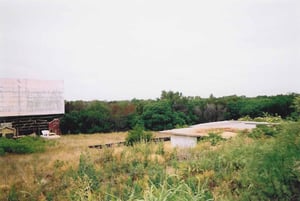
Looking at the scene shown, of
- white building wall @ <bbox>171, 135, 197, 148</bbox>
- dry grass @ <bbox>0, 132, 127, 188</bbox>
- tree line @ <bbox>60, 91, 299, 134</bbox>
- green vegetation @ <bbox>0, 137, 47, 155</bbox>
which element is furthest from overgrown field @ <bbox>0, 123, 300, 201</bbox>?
tree line @ <bbox>60, 91, 299, 134</bbox>

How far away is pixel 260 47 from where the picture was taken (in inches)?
278

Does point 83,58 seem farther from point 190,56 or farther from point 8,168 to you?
point 8,168

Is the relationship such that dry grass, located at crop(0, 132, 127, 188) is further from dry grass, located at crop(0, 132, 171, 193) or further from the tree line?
the tree line

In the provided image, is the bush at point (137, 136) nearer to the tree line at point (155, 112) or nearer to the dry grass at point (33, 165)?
the dry grass at point (33, 165)

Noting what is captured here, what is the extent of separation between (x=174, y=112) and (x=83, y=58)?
2923 mm

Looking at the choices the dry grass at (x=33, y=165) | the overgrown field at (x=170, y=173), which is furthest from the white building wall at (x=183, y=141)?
the dry grass at (x=33, y=165)

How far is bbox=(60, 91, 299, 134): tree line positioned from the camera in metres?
8.73

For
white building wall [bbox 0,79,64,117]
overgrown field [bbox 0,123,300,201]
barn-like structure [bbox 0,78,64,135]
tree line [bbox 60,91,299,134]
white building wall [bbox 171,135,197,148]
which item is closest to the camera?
overgrown field [bbox 0,123,300,201]

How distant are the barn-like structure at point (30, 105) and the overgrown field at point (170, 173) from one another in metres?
1.58

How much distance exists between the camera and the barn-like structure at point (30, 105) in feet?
24.3

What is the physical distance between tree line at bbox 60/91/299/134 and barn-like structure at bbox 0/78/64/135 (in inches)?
13.1

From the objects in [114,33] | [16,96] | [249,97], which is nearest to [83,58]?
[114,33]

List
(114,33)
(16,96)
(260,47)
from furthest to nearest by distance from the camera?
(16,96) → (260,47) → (114,33)

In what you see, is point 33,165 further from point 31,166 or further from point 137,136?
point 137,136
